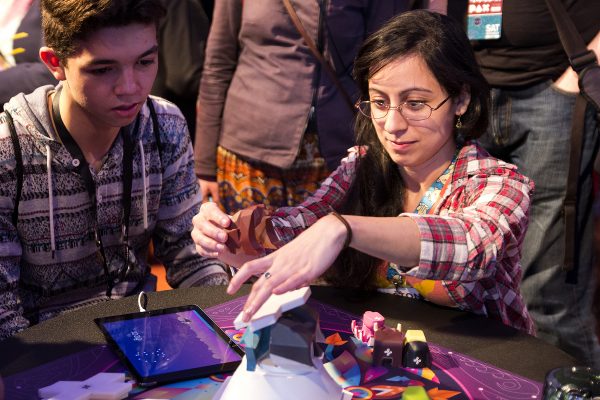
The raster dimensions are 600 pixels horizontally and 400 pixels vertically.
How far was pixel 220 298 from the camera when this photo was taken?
192 cm

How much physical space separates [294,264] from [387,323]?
0.44 m

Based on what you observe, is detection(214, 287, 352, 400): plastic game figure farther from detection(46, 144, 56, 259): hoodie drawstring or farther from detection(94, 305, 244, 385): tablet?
detection(46, 144, 56, 259): hoodie drawstring

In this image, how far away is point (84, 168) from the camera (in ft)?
6.85

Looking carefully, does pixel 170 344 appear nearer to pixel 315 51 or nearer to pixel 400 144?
pixel 400 144

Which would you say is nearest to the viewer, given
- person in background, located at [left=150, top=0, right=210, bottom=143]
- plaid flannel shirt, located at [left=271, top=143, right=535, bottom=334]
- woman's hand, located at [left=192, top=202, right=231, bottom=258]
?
plaid flannel shirt, located at [left=271, top=143, right=535, bottom=334]

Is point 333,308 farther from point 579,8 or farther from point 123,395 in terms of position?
point 579,8

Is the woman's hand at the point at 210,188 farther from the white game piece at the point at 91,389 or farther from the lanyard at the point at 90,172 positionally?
the white game piece at the point at 91,389

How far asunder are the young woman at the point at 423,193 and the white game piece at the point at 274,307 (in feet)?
0.87

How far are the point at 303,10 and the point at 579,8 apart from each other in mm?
819

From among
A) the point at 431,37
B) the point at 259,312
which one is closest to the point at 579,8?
the point at 431,37

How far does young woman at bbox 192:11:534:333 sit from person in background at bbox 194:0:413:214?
0.42m

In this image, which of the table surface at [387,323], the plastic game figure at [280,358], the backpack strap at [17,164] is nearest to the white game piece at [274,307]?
the plastic game figure at [280,358]

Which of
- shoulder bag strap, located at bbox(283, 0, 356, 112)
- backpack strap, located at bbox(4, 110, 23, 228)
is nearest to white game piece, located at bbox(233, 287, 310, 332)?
backpack strap, located at bbox(4, 110, 23, 228)

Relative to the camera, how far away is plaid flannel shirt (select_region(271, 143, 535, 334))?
5.44ft
